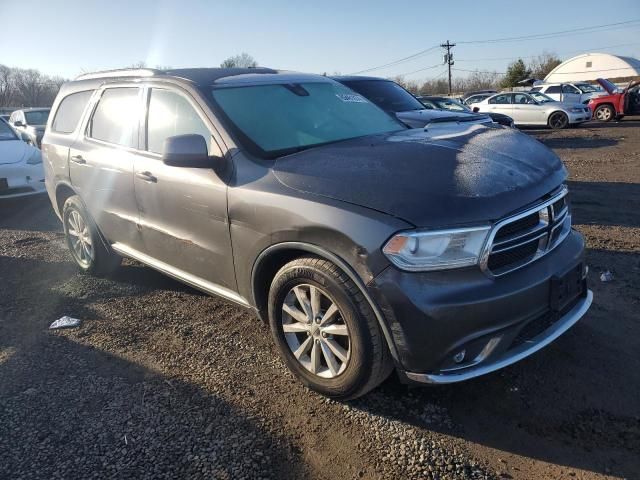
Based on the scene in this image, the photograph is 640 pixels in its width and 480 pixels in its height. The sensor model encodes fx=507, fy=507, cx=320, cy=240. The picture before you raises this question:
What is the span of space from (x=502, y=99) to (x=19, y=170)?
56.9 feet

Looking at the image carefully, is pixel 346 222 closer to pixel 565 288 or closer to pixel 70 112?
pixel 565 288

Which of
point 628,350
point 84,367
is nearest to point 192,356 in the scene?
point 84,367

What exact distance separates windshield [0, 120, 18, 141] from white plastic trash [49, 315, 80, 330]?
642cm

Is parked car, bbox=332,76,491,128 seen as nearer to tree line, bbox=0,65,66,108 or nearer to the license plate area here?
the license plate area

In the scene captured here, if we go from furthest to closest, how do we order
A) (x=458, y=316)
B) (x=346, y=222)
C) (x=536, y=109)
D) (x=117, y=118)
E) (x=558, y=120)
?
(x=536, y=109)
(x=558, y=120)
(x=117, y=118)
(x=346, y=222)
(x=458, y=316)

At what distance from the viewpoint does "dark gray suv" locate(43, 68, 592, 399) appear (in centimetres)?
241

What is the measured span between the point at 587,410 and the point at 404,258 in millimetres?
1360

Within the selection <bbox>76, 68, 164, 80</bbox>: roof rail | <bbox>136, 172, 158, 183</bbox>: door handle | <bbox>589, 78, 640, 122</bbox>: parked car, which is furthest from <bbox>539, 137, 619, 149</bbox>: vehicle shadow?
<bbox>136, 172, 158, 183</bbox>: door handle

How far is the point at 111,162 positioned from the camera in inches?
164

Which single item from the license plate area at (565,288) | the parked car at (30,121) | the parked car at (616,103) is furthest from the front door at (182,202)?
the parked car at (616,103)

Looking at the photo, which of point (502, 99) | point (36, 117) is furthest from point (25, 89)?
point (502, 99)

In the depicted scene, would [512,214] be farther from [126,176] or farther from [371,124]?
[126,176]

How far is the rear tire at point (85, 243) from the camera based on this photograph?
4.82 m

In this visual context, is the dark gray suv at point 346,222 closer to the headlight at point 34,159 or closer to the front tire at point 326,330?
the front tire at point 326,330
